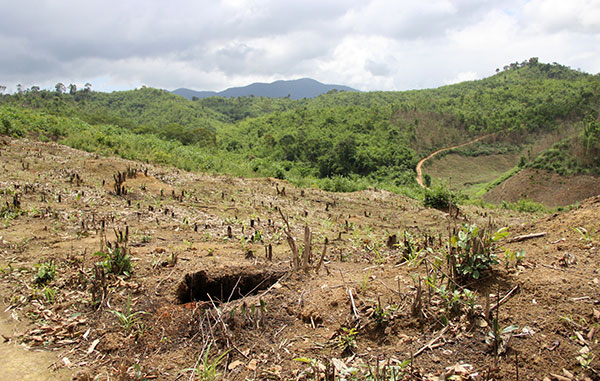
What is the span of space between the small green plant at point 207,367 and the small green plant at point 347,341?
847 mm

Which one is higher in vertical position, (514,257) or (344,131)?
(344,131)

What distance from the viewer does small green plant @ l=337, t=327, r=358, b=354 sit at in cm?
258

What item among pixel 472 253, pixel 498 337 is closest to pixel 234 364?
pixel 498 337

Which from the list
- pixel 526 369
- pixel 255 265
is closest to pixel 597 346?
pixel 526 369

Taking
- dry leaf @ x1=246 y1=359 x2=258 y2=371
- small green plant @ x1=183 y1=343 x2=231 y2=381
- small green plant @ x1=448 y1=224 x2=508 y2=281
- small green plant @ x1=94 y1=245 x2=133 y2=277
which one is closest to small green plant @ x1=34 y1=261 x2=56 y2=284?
small green plant @ x1=94 y1=245 x2=133 y2=277

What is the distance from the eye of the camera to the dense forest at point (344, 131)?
1658 centimetres

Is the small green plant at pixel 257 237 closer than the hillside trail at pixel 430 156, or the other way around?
the small green plant at pixel 257 237

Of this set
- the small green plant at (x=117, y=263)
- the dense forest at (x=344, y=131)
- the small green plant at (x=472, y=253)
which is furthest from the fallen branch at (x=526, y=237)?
the dense forest at (x=344, y=131)

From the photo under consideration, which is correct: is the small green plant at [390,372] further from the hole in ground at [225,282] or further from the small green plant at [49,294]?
the small green plant at [49,294]

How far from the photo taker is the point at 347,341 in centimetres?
262

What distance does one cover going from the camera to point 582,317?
92.3 inches

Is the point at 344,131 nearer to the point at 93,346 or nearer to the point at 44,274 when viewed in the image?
the point at 44,274

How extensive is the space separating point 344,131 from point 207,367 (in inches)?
1404

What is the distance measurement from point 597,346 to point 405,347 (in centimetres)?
113
